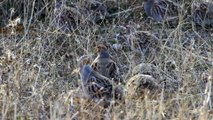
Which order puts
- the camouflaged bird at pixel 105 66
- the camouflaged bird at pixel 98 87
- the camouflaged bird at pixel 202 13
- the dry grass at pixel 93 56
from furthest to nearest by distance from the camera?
the camouflaged bird at pixel 202 13, the camouflaged bird at pixel 105 66, the camouflaged bird at pixel 98 87, the dry grass at pixel 93 56

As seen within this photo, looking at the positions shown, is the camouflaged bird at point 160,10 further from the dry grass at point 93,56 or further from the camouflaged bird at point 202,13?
the camouflaged bird at point 202,13

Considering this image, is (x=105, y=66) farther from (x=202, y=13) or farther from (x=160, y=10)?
(x=202, y=13)

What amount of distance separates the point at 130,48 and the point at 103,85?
1.89 m

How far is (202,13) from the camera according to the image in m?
7.79

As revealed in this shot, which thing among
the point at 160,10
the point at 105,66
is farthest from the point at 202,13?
the point at 105,66

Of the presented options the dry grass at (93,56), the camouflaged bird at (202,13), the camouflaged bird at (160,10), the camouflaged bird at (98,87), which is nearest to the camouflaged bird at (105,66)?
the dry grass at (93,56)

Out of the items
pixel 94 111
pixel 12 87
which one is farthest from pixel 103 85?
pixel 12 87

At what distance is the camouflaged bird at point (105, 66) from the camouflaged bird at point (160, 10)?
6.32 feet

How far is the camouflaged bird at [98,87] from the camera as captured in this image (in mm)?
5082

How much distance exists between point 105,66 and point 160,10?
2204mm

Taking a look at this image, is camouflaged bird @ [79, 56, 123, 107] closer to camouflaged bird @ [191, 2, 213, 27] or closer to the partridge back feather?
the partridge back feather

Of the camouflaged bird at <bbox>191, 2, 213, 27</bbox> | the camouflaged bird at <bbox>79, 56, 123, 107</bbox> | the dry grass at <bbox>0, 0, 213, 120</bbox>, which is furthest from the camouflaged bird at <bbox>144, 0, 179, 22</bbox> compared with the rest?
the camouflaged bird at <bbox>79, 56, 123, 107</bbox>

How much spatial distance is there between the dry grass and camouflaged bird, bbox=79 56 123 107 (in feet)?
0.25

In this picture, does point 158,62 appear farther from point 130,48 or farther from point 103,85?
point 103,85
